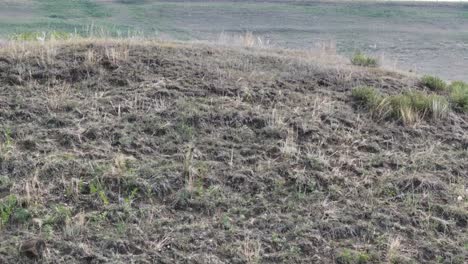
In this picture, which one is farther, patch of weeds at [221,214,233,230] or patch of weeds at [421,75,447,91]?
patch of weeds at [421,75,447,91]

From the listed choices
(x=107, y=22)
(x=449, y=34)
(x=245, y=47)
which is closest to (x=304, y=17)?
(x=449, y=34)

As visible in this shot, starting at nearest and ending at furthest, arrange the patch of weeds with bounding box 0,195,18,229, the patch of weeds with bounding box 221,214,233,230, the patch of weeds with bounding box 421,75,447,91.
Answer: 1. the patch of weeds with bounding box 0,195,18,229
2. the patch of weeds with bounding box 221,214,233,230
3. the patch of weeds with bounding box 421,75,447,91

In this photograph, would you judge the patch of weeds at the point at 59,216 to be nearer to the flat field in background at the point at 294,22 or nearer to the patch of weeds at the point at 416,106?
the patch of weeds at the point at 416,106

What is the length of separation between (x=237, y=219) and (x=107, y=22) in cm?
1291

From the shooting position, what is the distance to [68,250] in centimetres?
444

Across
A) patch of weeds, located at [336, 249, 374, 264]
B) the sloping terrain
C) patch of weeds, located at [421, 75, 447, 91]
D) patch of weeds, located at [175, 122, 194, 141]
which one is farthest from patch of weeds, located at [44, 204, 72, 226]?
patch of weeds, located at [421, 75, 447, 91]

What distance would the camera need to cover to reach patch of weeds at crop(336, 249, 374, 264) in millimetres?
4682

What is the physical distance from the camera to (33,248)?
171 inches

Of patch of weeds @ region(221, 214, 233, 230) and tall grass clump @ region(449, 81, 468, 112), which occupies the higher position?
tall grass clump @ region(449, 81, 468, 112)

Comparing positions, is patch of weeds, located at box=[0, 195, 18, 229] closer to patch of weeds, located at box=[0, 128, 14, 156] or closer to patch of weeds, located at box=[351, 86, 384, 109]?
patch of weeds, located at box=[0, 128, 14, 156]

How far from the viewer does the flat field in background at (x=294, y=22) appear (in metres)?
15.5

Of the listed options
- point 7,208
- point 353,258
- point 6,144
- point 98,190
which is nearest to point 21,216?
point 7,208

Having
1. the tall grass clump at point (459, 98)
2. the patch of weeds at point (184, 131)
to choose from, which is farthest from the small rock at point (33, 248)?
the tall grass clump at point (459, 98)

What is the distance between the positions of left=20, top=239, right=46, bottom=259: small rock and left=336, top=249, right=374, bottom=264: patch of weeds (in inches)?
82.4
